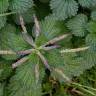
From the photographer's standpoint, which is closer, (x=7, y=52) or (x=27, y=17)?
(x=7, y=52)

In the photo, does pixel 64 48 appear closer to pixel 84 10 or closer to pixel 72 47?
pixel 72 47

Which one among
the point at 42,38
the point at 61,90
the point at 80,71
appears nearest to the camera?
the point at 42,38

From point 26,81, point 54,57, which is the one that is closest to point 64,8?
point 54,57

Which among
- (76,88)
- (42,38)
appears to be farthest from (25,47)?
(76,88)

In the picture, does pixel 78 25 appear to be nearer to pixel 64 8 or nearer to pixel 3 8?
pixel 64 8

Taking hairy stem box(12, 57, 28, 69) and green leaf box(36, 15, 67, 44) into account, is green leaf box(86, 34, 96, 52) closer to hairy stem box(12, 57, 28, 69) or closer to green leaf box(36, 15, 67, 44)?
green leaf box(36, 15, 67, 44)

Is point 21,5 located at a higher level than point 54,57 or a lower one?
higher

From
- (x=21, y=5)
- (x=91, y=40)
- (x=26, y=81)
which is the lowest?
(x=26, y=81)
